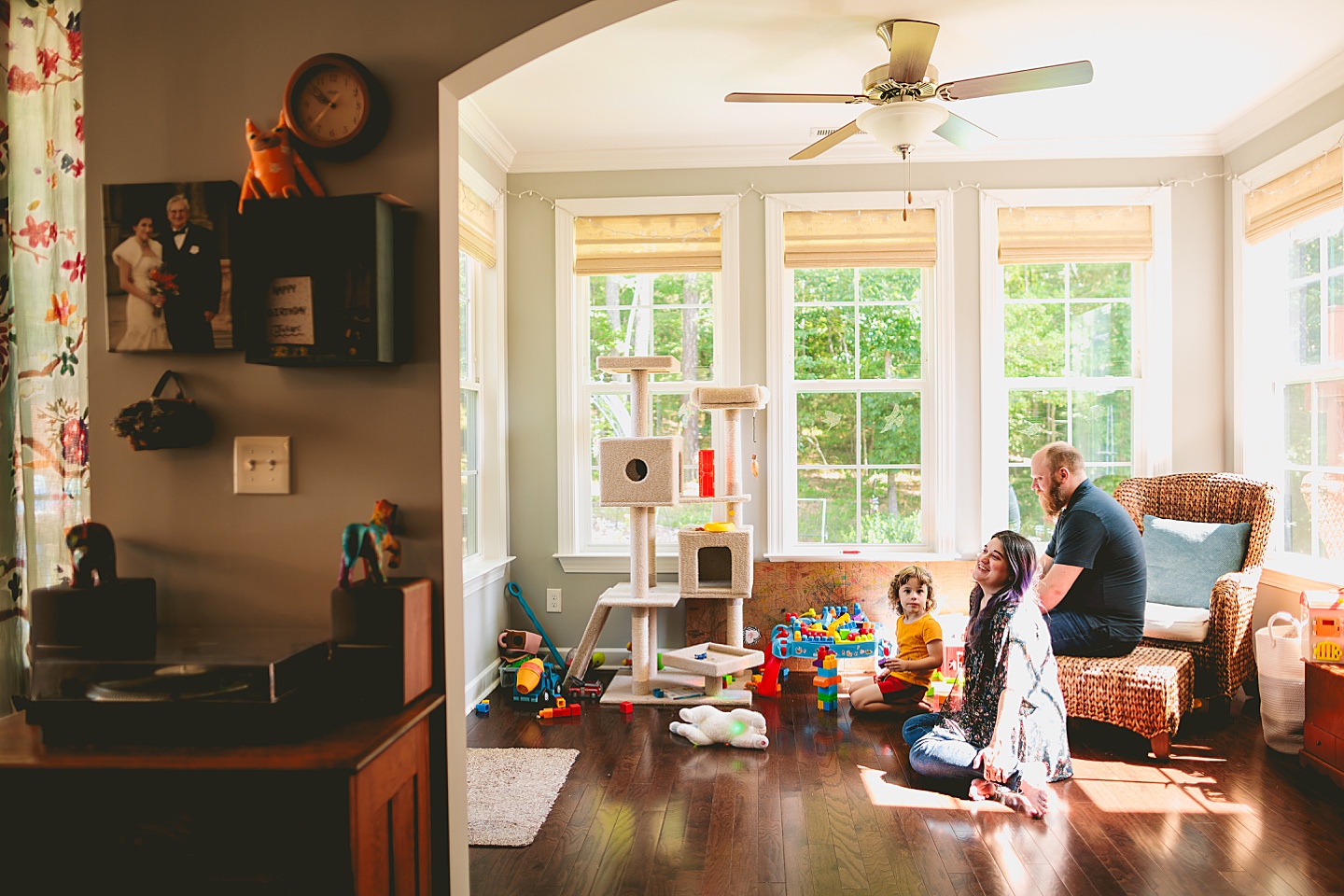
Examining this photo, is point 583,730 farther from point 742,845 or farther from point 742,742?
point 742,845

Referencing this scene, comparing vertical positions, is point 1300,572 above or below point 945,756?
above

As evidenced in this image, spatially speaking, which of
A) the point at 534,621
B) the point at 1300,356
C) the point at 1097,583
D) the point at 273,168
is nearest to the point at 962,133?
the point at 1097,583

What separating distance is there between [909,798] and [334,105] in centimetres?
253

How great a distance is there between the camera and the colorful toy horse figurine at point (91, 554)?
1.63 meters

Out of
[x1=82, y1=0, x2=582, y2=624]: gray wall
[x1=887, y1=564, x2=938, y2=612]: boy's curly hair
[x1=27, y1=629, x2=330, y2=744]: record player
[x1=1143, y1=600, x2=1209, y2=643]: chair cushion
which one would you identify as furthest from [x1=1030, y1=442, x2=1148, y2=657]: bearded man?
[x1=27, y1=629, x2=330, y2=744]: record player

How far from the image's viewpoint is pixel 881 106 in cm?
311

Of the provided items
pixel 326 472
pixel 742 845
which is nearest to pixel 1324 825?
pixel 742 845

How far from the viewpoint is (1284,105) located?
3.93 meters

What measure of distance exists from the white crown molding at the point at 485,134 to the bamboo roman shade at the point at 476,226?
242mm

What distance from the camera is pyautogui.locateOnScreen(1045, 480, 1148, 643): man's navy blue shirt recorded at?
342 cm

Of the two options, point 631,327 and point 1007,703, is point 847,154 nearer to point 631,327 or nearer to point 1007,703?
point 631,327

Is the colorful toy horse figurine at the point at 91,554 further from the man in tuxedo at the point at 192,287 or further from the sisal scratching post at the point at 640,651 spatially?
the sisal scratching post at the point at 640,651

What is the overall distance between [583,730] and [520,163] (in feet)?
9.07

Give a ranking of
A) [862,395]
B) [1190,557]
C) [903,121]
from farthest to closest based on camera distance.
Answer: [862,395] < [1190,557] < [903,121]
